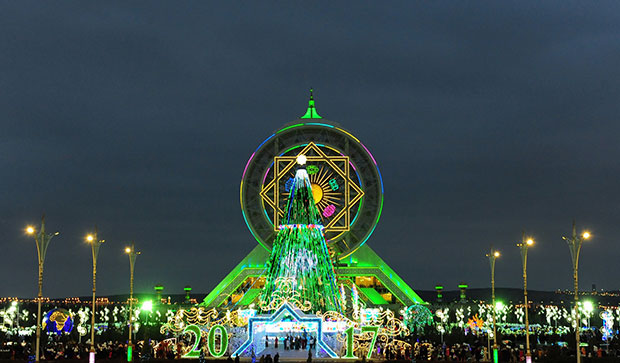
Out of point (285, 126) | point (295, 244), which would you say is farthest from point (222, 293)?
point (295, 244)

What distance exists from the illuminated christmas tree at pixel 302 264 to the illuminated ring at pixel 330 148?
2508cm

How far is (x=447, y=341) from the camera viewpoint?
57.3 metres

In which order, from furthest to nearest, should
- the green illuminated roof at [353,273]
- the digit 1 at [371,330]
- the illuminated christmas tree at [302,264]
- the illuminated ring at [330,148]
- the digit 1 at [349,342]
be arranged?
the green illuminated roof at [353,273] → the illuminated ring at [330,148] → the illuminated christmas tree at [302,264] → the digit 1 at [371,330] → the digit 1 at [349,342]

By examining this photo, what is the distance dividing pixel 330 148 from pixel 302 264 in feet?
98.5

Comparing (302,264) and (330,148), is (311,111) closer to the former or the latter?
(330,148)

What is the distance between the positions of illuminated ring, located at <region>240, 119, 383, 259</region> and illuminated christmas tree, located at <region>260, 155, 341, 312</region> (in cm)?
2508

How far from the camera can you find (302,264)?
46.6m

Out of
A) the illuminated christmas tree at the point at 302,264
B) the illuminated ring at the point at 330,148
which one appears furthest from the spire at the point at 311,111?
the illuminated christmas tree at the point at 302,264

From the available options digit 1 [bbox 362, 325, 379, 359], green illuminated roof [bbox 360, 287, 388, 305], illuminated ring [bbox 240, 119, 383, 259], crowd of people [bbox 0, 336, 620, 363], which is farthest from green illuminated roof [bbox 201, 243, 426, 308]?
digit 1 [bbox 362, 325, 379, 359]

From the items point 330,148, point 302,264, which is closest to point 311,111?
point 330,148

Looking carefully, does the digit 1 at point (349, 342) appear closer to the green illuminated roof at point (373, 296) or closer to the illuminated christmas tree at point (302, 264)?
the illuminated christmas tree at point (302, 264)

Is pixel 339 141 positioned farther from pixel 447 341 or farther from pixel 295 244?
pixel 295 244

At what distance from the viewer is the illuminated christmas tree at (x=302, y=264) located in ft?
150

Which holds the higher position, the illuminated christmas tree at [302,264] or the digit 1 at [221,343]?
the illuminated christmas tree at [302,264]
